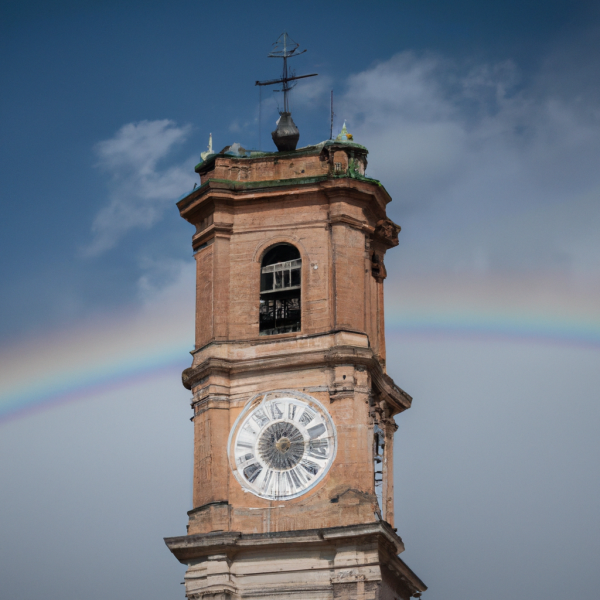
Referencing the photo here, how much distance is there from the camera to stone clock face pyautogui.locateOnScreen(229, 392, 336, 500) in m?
44.5

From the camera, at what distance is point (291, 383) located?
1797 inches

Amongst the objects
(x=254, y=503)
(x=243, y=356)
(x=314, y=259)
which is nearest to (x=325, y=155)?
(x=314, y=259)

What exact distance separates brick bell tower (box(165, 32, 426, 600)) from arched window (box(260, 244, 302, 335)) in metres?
0.04

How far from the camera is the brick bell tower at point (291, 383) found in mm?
43281

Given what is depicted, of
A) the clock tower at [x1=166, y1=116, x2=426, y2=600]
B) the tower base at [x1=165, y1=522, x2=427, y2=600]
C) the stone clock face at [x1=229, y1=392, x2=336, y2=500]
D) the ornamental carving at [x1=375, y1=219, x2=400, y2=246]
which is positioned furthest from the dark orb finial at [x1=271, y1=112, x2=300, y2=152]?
the tower base at [x1=165, y1=522, x2=427, y2=600]

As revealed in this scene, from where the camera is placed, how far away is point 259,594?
43.2m

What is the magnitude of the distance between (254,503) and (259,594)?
254 centimetres

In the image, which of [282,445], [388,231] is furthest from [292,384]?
[388,231]

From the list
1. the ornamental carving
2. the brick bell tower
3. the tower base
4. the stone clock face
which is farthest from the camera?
the ornamental carving

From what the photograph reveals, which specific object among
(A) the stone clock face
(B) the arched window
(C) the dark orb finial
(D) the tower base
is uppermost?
(C) the dark orb finial

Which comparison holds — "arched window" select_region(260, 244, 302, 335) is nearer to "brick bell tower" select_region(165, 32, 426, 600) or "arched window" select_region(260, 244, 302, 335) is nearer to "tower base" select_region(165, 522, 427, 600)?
"brick bell tower" select_region(165, 32, 426, 600)

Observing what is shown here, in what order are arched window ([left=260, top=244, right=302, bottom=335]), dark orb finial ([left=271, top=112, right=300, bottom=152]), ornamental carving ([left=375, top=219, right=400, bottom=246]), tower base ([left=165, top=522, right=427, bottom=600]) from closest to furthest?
tower base ([left=165, top=522, right=427, bottom=600]) → arched window ([left=260, top=244, right=302, bottom=335]) → ornamental carving ([left=375, top=219, right=400, bottom=246]) → dark orb finial ([left=271, top=112, right=300, bottom=152])

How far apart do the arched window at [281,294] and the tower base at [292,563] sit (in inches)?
259

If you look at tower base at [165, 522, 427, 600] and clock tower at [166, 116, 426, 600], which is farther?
clock tower at [166, 116, 426, 600]
